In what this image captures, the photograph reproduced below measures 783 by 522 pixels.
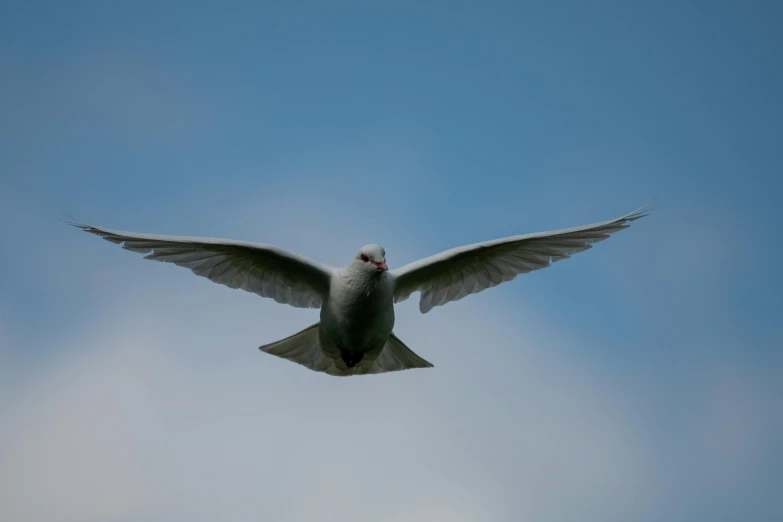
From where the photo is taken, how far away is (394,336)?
1391cm

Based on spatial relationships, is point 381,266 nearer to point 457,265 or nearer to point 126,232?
point 457,265

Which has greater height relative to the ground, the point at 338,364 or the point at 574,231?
the point at 574,231

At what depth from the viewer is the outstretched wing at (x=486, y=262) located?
13.6 metres

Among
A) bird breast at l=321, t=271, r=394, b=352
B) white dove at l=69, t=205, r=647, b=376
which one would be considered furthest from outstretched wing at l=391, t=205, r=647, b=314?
bird breast at l=321, t=271, r=394, b=352

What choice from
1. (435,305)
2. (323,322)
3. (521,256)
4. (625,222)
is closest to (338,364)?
(323,322)

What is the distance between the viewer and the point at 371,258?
1262 cm

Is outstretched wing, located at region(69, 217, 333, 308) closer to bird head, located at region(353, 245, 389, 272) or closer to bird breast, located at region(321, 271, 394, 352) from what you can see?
bird breast, located at region(321, 271, 394, 352)

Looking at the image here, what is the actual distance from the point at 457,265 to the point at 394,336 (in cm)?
147

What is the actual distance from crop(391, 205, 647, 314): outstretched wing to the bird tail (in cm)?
81

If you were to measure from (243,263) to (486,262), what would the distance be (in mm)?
3746

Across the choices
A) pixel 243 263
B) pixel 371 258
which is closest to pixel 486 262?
pixel 371 258

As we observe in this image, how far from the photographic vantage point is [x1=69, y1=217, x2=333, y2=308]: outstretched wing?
13.0 metres

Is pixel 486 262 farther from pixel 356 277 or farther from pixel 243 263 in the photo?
pixel 243 263

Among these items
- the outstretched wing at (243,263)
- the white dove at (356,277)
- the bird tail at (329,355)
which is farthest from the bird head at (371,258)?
the bird tail at (329,355)
